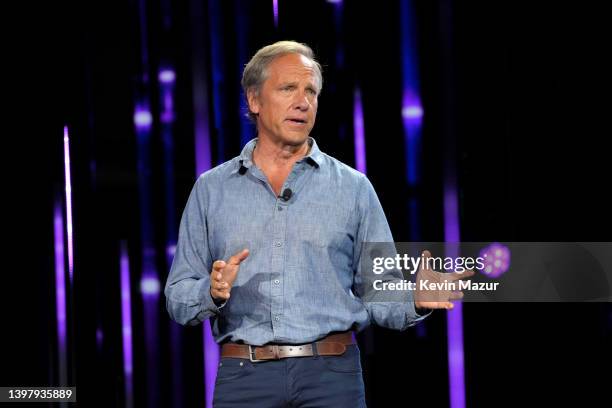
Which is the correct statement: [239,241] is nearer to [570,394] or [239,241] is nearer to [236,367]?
[236,367]

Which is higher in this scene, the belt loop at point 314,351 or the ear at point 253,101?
the ear at point 253,101

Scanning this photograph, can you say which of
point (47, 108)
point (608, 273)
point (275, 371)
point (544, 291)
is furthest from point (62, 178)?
point (608, 273)

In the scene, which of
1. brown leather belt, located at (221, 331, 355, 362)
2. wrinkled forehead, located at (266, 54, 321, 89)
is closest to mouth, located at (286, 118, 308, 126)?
wrinkled forehead, located at (266, 54, 321, 89)

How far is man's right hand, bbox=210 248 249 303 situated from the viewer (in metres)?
2.17

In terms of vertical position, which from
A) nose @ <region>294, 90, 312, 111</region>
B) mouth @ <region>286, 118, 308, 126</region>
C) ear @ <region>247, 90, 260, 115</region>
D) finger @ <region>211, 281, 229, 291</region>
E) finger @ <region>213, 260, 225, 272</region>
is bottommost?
finger @ <region>211, 281, 229, 291</region>

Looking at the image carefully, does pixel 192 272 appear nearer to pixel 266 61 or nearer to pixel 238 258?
pixel 238 258

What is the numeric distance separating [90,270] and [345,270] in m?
1.38

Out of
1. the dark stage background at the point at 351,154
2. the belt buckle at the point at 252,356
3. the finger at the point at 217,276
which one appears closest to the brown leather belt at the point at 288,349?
the belt buckle at the point at 252,356

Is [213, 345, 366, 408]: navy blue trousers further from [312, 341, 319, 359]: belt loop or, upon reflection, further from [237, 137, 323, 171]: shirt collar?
[237, 137, 323, 171]: shirt collar

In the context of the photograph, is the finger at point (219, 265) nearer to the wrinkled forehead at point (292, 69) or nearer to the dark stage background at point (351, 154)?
the wrinkled forehead at point (292, 69)

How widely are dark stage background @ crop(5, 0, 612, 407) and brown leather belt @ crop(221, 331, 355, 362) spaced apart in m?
1.01

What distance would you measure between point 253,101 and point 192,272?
0.57 meters

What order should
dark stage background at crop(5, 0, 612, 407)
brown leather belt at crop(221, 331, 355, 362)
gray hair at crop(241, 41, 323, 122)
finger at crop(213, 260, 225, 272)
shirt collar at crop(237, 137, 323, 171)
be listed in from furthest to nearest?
dark stage background at crop(5, 0, 612, 407)
gray hair at crop(241, 41, 323, 122)
shirt collar at crop(237, 137, 323, 171)
brown leather belt at crop(221, 331, 355, 362)
finger at crop(213, 260, 225, 272)

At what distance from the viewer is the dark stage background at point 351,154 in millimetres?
3268
